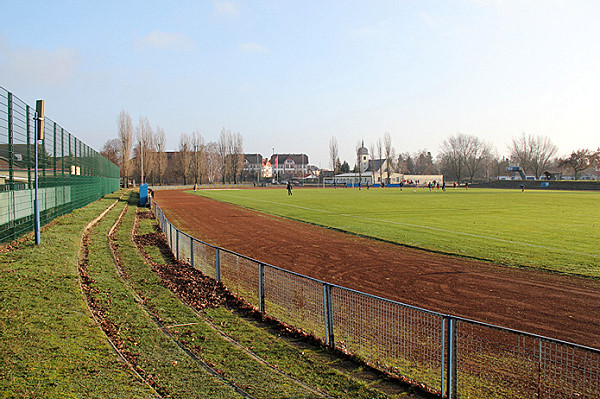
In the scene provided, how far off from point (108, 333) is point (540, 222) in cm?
2360

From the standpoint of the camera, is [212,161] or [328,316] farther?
[212,161]

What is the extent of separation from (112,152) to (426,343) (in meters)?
115

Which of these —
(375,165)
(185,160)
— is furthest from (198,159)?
(375,165)

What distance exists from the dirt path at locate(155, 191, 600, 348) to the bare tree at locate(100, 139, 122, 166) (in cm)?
9521

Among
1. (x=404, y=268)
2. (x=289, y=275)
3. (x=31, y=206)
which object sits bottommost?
(x=404, y=268)

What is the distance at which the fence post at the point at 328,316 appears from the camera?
20.1ft

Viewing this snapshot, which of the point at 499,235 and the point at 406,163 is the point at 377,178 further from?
the point at 499,235

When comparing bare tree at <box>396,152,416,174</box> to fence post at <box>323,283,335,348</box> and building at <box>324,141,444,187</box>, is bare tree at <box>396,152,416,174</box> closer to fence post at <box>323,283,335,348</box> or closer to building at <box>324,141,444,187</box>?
building at <box>324,141,444,187</box>

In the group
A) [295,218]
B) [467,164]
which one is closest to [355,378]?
[295,218]

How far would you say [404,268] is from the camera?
12.0 metres

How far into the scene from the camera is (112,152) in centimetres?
10806

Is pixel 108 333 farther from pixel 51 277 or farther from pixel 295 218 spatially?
pixel 295 218

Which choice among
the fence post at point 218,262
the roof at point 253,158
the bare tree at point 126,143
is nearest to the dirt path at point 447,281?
the fence post at point 218,262

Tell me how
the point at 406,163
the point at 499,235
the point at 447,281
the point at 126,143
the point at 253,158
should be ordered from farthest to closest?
the point at 406,163 → the point at 253,158 → the point at 126,143 → the point at 499,235 → the point at 447,281
